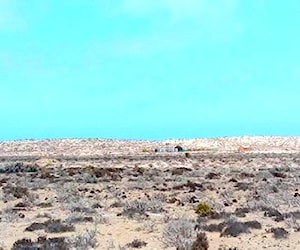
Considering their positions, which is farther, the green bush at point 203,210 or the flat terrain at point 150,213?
the green bush at point 203,210

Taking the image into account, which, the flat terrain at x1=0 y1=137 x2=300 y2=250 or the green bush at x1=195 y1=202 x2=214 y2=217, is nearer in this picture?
the flat terrain at x1=0 y1=137 x2=300 y2=250

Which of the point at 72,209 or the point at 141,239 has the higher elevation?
the point at 72,209

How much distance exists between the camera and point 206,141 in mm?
113312

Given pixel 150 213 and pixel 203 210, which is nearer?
pixel 203 210

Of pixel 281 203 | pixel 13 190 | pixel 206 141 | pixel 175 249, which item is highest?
pixel 206 141

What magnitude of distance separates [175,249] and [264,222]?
4258 mm

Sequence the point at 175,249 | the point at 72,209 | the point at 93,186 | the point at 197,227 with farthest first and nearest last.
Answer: the point at 93,186, the point at 72,209, the point at 197,227, the point at 175,249

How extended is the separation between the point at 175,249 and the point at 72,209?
707 centimetres

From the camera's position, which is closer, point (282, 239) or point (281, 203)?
point (282, 239)

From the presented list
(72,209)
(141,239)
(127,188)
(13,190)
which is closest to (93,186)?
(127,188)

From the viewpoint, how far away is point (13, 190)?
26172mm

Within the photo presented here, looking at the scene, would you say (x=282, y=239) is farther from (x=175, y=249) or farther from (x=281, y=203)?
(x=281, y=203)

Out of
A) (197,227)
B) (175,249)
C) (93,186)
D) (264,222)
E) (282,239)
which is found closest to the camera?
(175,249)

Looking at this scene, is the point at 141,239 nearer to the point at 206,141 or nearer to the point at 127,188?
the point at 127,188
